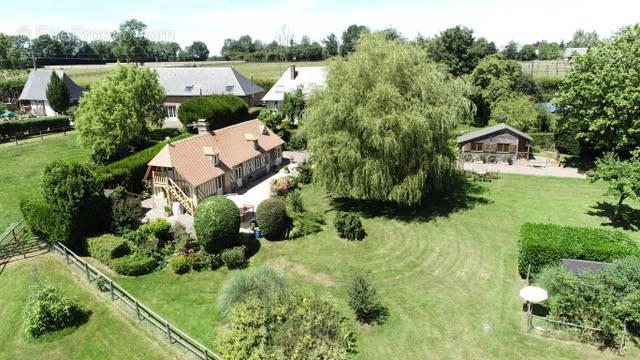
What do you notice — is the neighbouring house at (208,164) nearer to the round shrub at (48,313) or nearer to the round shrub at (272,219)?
the round shrub at (272,219)

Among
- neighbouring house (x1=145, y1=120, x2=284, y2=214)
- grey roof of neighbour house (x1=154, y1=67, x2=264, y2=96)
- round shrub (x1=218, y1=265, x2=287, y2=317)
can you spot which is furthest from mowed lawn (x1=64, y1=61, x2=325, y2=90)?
round shrub (x1=218, y1=265, x2=287, y2=317)

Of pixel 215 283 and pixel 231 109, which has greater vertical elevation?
pixel 231 109

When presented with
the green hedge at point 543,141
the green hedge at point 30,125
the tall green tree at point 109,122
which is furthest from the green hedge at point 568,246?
the green hedge at point 30,125

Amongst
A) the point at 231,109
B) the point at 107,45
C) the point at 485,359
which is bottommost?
the point at 485,359

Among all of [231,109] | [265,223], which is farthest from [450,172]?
[231,109]

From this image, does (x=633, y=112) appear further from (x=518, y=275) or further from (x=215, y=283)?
(x=215, y=283)

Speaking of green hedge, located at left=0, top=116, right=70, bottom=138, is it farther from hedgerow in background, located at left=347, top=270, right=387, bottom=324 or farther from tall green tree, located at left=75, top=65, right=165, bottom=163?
hedgerow in background, located at left=347, top=270, right=387, bottom=324
